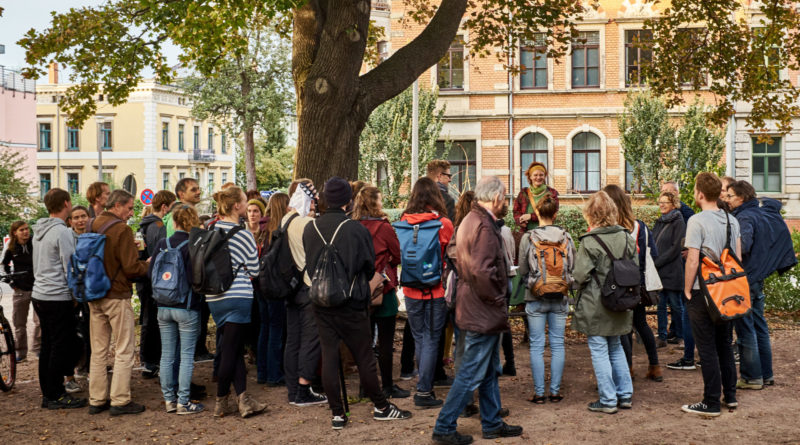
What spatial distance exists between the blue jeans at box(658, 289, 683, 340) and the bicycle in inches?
283

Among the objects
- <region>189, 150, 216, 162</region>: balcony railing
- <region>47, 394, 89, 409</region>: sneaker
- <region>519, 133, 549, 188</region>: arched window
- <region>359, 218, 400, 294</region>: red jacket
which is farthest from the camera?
<region>189, 150, 216, 162</region>: balcony railing

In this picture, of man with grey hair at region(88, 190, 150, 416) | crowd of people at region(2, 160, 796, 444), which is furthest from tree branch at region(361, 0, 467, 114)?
man with grey hair at region(88, 190, 150, 416)

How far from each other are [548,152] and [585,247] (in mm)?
26489

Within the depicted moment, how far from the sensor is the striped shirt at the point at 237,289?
24.6ft

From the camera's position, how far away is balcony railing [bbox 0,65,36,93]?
1911 inches

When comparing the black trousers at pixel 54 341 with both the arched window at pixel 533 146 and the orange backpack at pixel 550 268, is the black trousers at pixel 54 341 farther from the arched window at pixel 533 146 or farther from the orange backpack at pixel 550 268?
the arched window at pixel 533 146

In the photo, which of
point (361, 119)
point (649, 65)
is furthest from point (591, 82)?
point (361, 119)

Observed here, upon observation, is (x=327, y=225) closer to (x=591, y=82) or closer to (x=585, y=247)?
(x=585, y=247)

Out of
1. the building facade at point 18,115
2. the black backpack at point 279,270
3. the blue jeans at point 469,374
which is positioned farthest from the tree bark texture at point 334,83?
the building facade at point 18,115

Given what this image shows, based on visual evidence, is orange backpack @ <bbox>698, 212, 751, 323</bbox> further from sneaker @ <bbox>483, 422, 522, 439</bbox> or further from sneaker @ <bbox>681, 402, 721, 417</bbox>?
sneaker @ <bbox>483, 422, 522, 439</bbox>

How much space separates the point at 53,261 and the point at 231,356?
2.01 metres

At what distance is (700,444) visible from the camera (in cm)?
675

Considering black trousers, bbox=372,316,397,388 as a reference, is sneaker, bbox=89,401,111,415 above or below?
below

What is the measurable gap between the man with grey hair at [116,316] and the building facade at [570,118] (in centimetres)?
2554
